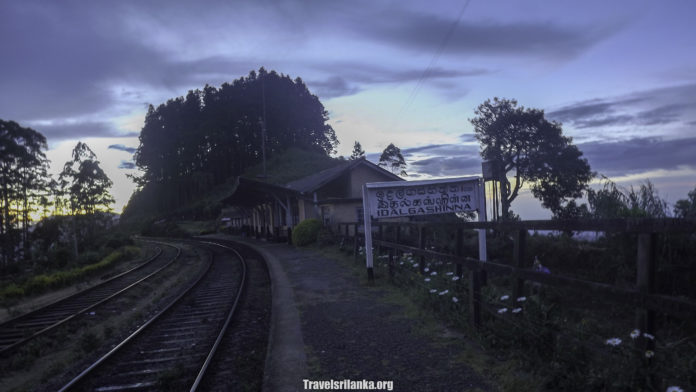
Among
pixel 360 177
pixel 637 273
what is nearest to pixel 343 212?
pixel 360 177

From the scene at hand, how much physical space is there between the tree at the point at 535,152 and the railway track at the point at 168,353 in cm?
3070

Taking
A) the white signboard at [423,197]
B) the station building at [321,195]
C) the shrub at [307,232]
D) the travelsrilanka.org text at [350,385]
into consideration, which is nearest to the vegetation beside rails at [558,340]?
the travelsrilanka.org text at [350,385]

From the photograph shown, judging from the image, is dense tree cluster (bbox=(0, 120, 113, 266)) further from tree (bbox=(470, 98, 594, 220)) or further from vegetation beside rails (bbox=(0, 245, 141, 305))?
tree (bbox=(470, 98, 594, 220))

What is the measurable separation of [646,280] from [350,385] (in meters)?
2.98

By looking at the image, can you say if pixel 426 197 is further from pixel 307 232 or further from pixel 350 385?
pixel 307 232

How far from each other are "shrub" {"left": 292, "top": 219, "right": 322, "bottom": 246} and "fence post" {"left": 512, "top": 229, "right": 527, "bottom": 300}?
20.3 meters

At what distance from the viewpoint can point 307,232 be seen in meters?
24.9

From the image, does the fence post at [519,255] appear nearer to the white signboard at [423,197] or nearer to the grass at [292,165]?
the white signboard at [423,197]

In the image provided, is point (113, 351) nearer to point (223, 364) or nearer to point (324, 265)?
point (223, 364)

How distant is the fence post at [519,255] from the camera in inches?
188

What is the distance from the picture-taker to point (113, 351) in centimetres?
662

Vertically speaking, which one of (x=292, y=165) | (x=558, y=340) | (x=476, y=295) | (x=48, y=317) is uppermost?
(x=292, y=165)

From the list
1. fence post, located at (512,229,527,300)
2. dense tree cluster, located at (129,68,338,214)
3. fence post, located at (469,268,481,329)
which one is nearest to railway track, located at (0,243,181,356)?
fence post, located at (469,268,481,329)

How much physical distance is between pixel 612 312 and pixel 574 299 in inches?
33.7
